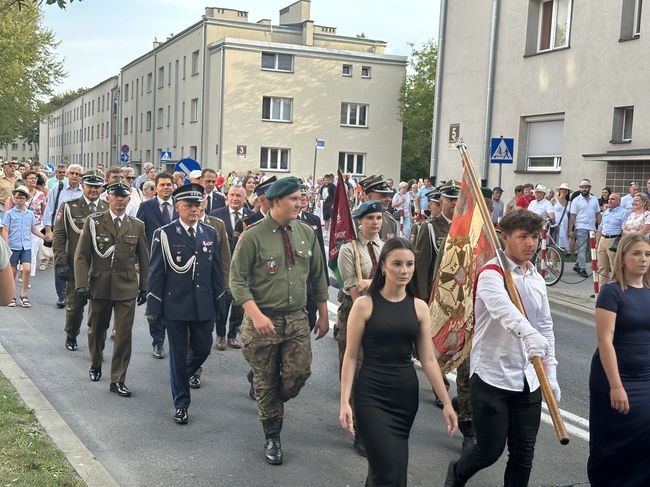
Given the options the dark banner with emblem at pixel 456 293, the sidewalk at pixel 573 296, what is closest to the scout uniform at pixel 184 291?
the dark banner with emblem at pixel 456 293

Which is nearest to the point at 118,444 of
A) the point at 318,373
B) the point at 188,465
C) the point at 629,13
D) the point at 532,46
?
the point at 188,465

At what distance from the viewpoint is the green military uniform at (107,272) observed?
7609 millimetres

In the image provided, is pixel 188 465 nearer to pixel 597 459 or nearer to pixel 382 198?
pixel 597 459

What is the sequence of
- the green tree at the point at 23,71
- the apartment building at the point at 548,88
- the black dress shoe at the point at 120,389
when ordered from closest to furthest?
the black dress shoe at the point at 120,389 < the apartment building at the point at 548,88 < the green tree at the point at 23,71

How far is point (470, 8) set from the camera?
84.2 ft

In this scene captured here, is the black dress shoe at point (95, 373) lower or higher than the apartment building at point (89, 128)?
lower

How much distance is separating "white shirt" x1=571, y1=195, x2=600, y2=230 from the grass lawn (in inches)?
555

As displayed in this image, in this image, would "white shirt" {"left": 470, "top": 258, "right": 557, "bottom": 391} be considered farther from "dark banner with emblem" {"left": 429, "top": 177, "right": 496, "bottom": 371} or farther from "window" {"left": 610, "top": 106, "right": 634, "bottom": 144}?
"window" {"left": 610, "top": 106, "right": 634, "bottom": 144}

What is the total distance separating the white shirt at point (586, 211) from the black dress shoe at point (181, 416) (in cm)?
1313

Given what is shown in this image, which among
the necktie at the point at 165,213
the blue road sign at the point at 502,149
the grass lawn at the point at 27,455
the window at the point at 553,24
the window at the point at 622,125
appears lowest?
the grass lawn at the point at 27,455

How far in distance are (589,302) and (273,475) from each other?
9.61 metres

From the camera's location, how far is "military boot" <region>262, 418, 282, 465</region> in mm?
5688

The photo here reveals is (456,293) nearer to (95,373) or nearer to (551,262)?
(95,373)

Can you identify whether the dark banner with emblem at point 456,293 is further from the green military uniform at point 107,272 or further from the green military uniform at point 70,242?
the green military uniform at point 70,242
